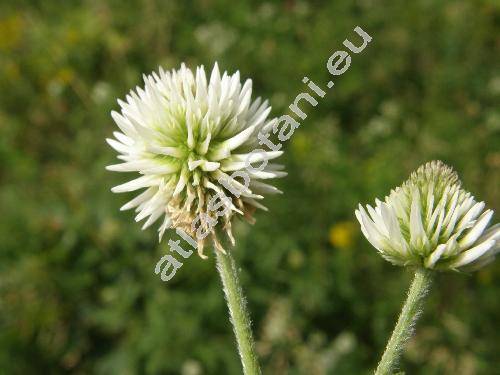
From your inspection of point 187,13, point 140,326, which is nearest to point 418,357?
point 140,326

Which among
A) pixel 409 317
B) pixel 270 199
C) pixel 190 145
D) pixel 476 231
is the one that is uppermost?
pixel 270 199

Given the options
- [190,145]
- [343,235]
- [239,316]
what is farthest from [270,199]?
[239,316]

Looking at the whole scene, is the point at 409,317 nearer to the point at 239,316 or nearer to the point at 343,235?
the point at 239,316

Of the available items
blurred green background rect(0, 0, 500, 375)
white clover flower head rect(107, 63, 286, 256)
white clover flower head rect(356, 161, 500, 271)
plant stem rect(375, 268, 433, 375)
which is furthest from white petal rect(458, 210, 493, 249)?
blurred green background rect(0, 0, 500, 375)

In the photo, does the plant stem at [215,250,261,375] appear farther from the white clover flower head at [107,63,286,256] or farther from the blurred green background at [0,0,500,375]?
the blurred green background at [0,0,500,375]

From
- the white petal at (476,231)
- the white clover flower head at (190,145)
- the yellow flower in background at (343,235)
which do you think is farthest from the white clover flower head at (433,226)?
the yellow flower in background at (343,235)

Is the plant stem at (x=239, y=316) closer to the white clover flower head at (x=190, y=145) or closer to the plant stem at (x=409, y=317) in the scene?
the white clover flower head at (x=190, y=145)
